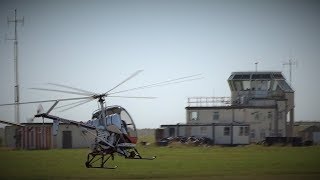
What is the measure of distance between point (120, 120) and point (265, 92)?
42.8m

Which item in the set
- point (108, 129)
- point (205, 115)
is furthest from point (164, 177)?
point (205, 115)

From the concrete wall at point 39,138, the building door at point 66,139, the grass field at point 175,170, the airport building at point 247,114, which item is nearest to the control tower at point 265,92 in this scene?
the airport building at point 247,114

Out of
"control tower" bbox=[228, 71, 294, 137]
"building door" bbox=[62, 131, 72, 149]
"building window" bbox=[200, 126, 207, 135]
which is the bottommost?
"building door" bbox=[62, 131, 72, 149]

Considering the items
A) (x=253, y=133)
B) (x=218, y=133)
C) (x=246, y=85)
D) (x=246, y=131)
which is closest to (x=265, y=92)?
(x=246, y=85)

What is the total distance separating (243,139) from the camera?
207 ft

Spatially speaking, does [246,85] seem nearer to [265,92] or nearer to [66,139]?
[265,92]

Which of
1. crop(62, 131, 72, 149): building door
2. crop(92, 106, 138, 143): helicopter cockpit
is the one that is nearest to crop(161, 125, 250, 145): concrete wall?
crop(62, 131, 72, 149): building door

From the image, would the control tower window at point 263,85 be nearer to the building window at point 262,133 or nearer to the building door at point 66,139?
the building window at point 262,133

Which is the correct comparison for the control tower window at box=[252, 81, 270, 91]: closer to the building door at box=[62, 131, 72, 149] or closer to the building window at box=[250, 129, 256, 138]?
the building window at box=[250, 129, 256, 138]

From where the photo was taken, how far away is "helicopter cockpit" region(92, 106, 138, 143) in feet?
92.4

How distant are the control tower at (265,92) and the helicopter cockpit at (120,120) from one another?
39.0 m

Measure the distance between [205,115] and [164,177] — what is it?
40.9 meters

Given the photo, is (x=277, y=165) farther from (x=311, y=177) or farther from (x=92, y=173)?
(x=92, y=173)

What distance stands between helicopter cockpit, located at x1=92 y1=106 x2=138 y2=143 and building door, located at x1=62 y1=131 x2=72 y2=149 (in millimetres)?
31751
